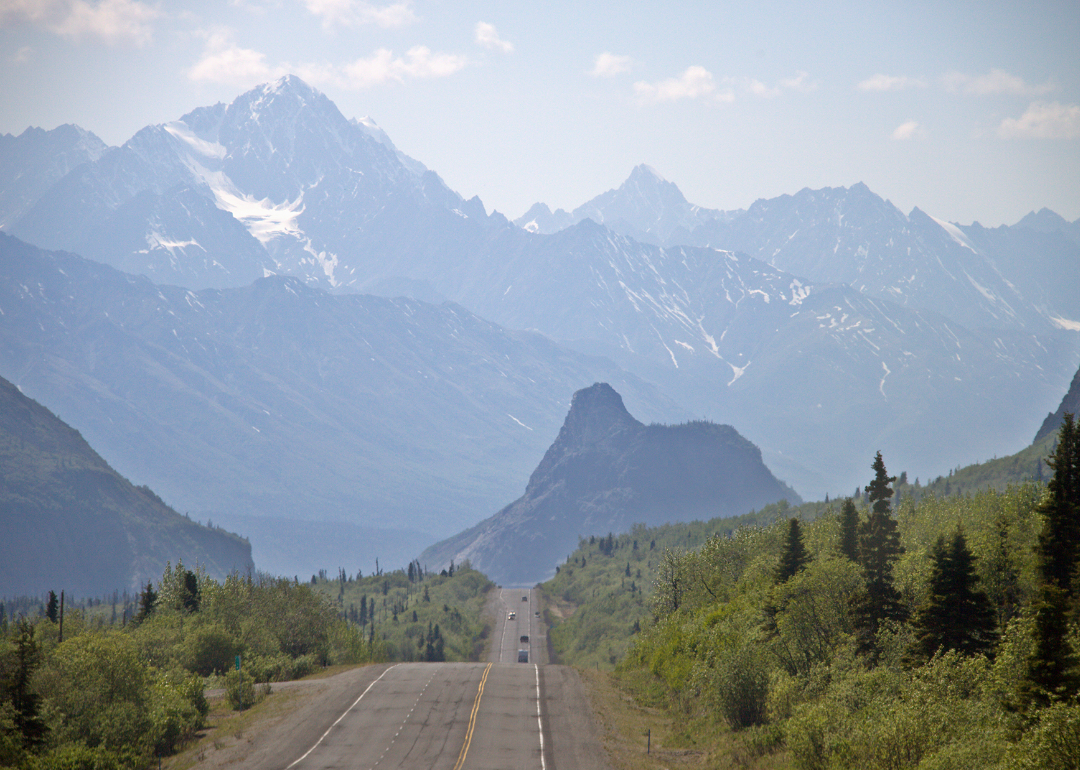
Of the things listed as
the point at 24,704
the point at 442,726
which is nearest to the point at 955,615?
the point at 442,726

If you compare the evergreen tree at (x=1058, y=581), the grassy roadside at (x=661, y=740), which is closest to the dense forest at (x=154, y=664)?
the grassy roadside at (x=661, y=740)

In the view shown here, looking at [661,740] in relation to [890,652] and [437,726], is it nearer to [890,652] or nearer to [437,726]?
[437,726]

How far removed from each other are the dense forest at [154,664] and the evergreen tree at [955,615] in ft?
149

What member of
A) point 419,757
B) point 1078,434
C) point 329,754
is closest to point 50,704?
point 329,754

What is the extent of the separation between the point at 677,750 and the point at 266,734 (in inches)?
1022

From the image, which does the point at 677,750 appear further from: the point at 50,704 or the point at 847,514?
the point at 50,704

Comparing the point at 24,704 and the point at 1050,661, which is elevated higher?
the point at 24,704

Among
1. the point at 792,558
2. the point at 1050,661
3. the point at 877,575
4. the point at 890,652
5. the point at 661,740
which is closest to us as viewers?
the point at 1050,661

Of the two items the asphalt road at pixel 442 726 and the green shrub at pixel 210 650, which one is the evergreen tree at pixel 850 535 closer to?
the asphalt road at pixel 442 726

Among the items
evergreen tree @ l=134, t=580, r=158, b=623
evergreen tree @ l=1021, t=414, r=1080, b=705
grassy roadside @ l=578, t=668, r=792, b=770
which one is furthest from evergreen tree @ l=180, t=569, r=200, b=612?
evergreen tree @ l=1021, t=414, r=1080, b=705

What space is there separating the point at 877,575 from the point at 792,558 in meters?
8.97

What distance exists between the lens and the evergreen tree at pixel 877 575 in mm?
60469

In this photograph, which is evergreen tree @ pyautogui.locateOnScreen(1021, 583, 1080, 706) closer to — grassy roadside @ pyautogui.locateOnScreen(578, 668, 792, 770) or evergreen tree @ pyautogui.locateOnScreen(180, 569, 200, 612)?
grassy roadside @ pyautogui.locateOnScreen(578, 668, 792, 770)

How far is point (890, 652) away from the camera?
5778 centimetres
